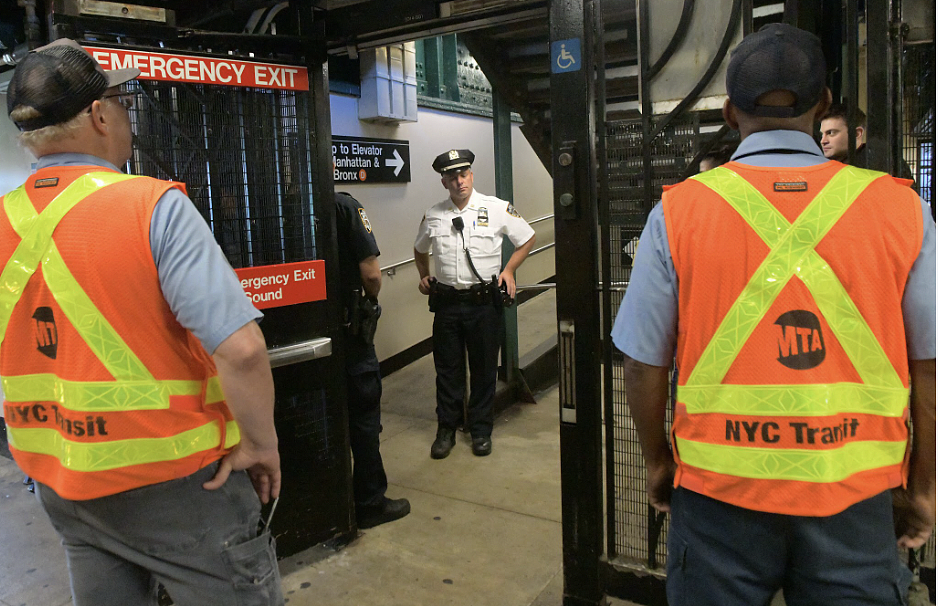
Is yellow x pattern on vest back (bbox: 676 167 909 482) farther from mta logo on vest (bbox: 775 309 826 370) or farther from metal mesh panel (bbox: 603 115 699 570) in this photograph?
metal mesh panel (bbox: 603 115 699 570)

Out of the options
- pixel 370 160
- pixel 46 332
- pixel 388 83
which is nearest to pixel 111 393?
pixel 46 332

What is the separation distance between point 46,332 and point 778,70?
1.59 meters

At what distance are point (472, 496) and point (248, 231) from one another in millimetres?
1841

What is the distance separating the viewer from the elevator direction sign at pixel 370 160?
5.47 metres

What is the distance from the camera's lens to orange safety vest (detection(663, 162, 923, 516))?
1.32 m

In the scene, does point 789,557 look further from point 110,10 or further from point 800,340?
point 110,10

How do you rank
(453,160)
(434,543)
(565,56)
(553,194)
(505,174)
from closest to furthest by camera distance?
(565,56) → (553,194) → (434,543) → (453,160) → (505,174)

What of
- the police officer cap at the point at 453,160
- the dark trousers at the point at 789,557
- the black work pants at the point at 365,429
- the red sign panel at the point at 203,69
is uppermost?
the red sign panel at the point at 203,69

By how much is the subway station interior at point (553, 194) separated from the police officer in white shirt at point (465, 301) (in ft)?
0.88

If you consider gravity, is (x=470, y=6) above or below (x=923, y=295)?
above

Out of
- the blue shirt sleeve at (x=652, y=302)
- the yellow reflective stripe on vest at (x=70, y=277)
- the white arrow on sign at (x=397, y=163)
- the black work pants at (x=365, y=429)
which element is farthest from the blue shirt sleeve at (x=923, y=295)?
the white arrow on sign at (x=397, y=163)

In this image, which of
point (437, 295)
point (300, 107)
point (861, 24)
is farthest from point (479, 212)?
point (861, 24)

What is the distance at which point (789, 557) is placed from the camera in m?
1.37

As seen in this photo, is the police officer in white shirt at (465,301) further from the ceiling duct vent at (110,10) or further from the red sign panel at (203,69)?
the ceiling duct vent at (110,10)
